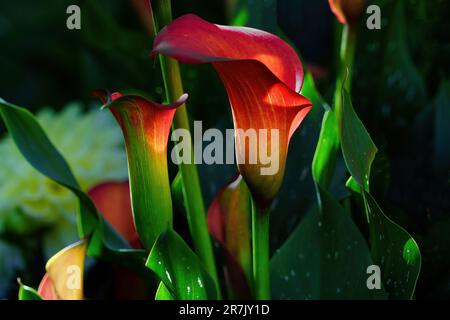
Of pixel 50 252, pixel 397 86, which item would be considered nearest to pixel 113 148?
pixel 50 252

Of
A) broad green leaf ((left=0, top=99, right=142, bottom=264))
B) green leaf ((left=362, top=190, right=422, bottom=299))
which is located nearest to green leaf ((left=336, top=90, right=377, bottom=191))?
green leaf ((left=362, top=190, right=422, bottom=299))

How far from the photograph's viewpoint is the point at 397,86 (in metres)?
0.50

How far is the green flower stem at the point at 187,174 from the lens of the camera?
12.0 inches

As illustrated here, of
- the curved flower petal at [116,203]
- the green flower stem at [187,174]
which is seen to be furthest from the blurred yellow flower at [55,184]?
the green flower stem at [187,174]

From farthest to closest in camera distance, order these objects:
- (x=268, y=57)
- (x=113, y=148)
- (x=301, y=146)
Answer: (x=113, y=148) < (x=301, y=146) < (x=268, y=57)

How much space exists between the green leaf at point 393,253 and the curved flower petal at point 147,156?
0.08 m

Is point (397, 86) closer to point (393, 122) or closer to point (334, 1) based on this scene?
point (393, 122)

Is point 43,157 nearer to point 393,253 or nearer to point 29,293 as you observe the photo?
point 29,293

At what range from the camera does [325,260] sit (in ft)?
1.19

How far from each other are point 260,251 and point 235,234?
0.05m

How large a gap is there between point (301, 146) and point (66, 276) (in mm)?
150

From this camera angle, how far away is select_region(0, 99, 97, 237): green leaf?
36 cm

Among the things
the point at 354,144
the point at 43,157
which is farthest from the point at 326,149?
the point at 43,157

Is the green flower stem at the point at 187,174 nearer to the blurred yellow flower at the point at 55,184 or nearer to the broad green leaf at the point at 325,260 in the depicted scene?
the broad green leaf at the point at 325,260
